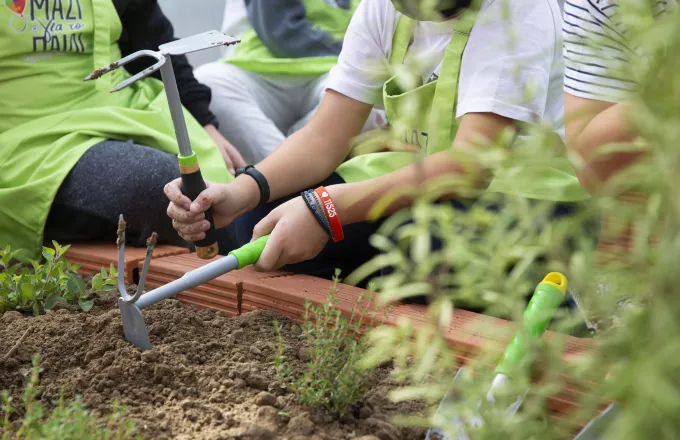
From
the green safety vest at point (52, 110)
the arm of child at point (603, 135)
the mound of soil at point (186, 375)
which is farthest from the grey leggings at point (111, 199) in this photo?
the arm of child at point (603, 135)

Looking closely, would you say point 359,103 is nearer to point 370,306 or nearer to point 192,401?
point 370,306

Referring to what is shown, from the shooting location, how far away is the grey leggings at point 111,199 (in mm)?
2283

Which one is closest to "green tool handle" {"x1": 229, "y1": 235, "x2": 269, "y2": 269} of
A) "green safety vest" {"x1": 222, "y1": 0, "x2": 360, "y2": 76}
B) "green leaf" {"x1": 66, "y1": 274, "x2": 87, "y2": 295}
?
"green leaf" {"x1": 66, "y1": 274, "x2": 87, "y2": 295}

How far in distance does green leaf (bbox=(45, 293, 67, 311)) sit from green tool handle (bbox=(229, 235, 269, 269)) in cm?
40

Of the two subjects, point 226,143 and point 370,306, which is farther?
point 226,143

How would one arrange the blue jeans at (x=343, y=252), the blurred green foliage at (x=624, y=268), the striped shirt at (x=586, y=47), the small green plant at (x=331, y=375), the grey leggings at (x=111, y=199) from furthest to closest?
the grey leggings at (x=111, y=199) < the blue jeans at (x=343, y=252) < the striped shirt at (x=586, y=47) < the small green plant at (x=331, y=375) < the blurred green foliage at (x=624, y=268)

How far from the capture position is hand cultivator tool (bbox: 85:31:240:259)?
1.58 meters

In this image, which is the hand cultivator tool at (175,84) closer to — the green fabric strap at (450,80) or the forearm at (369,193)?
the forearm at (369,193)

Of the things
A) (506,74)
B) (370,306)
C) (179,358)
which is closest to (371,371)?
(370,306)

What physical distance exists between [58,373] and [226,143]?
1.60 m

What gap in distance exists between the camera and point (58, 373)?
1470 millimetres

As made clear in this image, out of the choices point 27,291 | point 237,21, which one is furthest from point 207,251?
point 237,21

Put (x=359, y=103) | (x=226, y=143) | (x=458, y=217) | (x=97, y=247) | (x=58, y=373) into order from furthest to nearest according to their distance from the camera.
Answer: (x=226, y=143) < (x=97, y=247) < (x=359, y=103) < (x=58, y=373) < (x=458, y=217)

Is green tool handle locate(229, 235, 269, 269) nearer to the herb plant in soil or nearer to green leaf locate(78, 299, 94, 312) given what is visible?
the herb plant in soil
